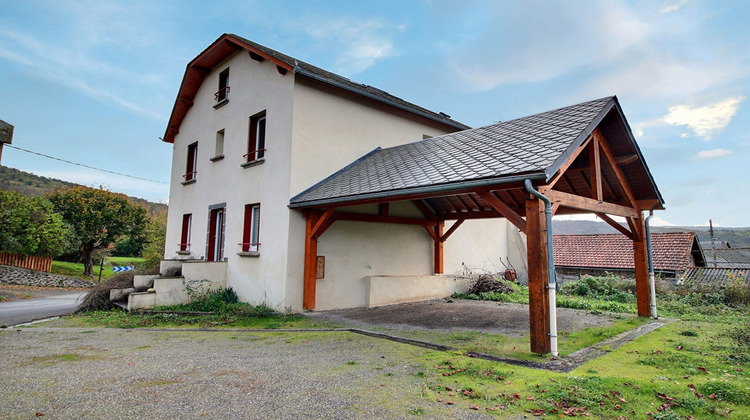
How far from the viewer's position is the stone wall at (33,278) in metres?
18.2

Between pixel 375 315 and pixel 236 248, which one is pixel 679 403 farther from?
pixel 236 248

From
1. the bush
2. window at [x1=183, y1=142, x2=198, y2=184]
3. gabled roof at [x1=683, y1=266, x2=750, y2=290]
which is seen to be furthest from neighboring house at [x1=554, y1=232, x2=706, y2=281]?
window at [x1=183, y1=142, x2=198, y2=184]

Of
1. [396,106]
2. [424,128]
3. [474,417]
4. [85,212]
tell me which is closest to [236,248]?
[396,106]

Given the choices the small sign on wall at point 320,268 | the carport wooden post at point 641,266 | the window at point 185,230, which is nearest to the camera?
the carport wooden post at point 641,266

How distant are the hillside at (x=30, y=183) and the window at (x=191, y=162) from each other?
20.3 meters

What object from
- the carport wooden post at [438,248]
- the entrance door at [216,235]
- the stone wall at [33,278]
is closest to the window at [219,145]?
the entrance door at [216,235]

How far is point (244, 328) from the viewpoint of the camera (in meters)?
7.08

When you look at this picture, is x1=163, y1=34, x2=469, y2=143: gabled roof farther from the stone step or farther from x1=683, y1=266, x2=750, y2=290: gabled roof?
x1=683, y1=266, x2=750, y2=290: gabled roof

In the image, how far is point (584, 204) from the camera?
5.77 meters

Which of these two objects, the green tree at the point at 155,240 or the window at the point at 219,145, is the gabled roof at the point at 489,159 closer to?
the window at the point at 219,145

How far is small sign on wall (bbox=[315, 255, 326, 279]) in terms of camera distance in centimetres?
877

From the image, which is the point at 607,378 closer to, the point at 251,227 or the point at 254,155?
the point at 251,227

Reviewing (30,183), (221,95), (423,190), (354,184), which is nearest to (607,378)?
(423,190)

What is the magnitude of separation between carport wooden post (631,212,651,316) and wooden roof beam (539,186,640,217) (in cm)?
26
